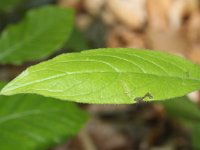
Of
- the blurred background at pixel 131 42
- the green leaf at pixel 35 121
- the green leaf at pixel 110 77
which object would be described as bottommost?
the blurred background at pixel 131 42

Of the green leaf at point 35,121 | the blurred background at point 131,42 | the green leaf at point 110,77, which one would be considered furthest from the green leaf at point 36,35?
the blurred background at point 131,42

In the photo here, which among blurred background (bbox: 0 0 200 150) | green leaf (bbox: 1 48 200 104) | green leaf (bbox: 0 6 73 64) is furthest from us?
blurred background (bbox: 0 0 200 150)

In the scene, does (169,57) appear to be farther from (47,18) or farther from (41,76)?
(47,18)

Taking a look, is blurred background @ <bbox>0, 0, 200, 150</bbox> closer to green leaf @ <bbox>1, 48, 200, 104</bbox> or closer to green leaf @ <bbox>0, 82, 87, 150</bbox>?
green leaf @ <bbox>0, 82, 87, 150</bbox>

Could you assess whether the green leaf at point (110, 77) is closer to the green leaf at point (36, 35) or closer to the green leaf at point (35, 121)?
the green leaf at point (35, 121)

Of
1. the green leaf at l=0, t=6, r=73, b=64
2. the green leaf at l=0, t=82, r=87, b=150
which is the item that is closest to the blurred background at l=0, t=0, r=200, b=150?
the green leaf at l=0, t=6, r=73, b=64

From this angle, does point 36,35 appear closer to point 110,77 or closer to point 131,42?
point 110,77
